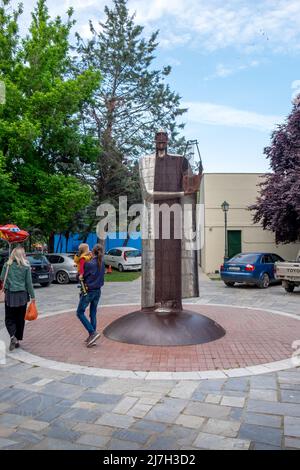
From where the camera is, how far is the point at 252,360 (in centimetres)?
598

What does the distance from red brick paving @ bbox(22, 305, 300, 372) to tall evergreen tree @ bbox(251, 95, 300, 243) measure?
9.80 m

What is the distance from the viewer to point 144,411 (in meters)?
4.11

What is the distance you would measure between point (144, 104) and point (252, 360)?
76.6ft

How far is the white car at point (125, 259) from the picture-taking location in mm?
26656

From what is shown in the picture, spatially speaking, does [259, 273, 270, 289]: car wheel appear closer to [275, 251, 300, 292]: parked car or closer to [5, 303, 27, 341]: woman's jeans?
[275, 251, 300, 292]: parked car

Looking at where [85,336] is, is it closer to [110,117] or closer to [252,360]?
A: [252,360]

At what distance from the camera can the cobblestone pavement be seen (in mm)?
3465

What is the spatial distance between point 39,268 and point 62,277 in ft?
7.24

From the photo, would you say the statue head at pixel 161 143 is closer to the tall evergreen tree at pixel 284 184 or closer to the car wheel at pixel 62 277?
the tall evergreen tree at pixel 284 184

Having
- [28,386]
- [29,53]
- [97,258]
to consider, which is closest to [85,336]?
[97,258]

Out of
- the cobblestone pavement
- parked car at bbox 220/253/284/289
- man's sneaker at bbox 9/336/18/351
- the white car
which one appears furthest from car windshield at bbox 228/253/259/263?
man's sneaker at bbox 9/336/18/351

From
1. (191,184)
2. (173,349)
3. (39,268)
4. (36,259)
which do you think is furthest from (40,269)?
(173,349)

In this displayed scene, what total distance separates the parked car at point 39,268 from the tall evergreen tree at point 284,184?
32.3 ft

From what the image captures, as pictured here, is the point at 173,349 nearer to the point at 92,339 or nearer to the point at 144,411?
the point at 92,339
